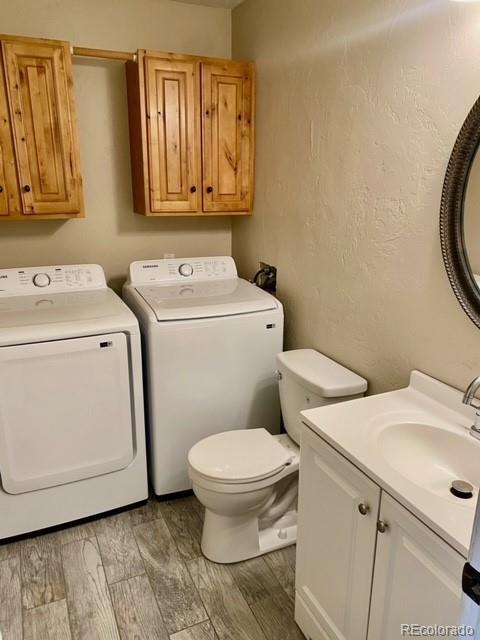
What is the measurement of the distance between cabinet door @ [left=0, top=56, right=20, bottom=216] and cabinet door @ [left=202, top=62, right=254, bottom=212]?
915 millimetres

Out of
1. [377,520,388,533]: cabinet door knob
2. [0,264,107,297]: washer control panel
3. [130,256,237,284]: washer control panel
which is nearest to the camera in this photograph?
[377,520,388,533]: cabinet door knob

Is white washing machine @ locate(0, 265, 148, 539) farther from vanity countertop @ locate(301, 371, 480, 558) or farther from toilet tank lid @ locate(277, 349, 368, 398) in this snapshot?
vanity countertop @ locate(301, 371, 480, 558)

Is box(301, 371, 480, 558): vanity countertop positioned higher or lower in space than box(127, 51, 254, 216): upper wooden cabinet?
lower

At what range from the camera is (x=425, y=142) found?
1468 mm

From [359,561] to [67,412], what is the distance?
4.24ft

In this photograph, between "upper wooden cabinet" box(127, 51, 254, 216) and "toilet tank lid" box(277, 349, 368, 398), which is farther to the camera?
"upper wooden cabinet" box(127, 51, 254, 216)

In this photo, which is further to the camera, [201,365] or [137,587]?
[201,365]

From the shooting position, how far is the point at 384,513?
1128 millimetres

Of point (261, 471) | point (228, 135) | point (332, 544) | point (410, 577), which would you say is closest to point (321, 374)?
point (261, 471)

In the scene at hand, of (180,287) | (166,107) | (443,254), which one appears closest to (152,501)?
(180,287)

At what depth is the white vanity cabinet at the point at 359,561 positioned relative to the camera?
100 centimetres

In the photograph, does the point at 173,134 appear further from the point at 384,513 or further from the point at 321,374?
the point at 384,513

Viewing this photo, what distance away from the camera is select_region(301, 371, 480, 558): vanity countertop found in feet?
4.07

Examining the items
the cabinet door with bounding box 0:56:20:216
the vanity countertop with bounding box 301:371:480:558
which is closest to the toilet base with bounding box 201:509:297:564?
the vanity countertop with bounding box 301:371:480:558
